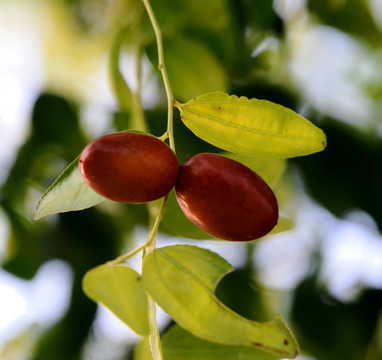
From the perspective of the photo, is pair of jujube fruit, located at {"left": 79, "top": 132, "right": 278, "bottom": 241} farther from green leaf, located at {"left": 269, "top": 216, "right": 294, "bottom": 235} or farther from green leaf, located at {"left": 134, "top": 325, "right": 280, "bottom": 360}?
green leaf, located at {"left": 134, "top": 325, "right": 280, "bottom": 360}

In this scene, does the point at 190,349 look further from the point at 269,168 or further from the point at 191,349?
the point at 269,168

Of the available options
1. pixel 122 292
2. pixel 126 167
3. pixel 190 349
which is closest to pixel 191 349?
pixel 190 349

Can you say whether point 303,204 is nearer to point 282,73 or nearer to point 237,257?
point 237,257

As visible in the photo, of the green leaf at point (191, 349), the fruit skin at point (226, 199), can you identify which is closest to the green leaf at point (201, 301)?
the fruit skin at point (226, 199)

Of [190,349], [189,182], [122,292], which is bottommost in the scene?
[190,349]

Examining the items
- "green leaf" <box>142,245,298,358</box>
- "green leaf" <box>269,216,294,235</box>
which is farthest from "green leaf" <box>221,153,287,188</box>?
"green leaf" <box>142,245,298,358</box>

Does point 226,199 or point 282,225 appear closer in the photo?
point 226,199
